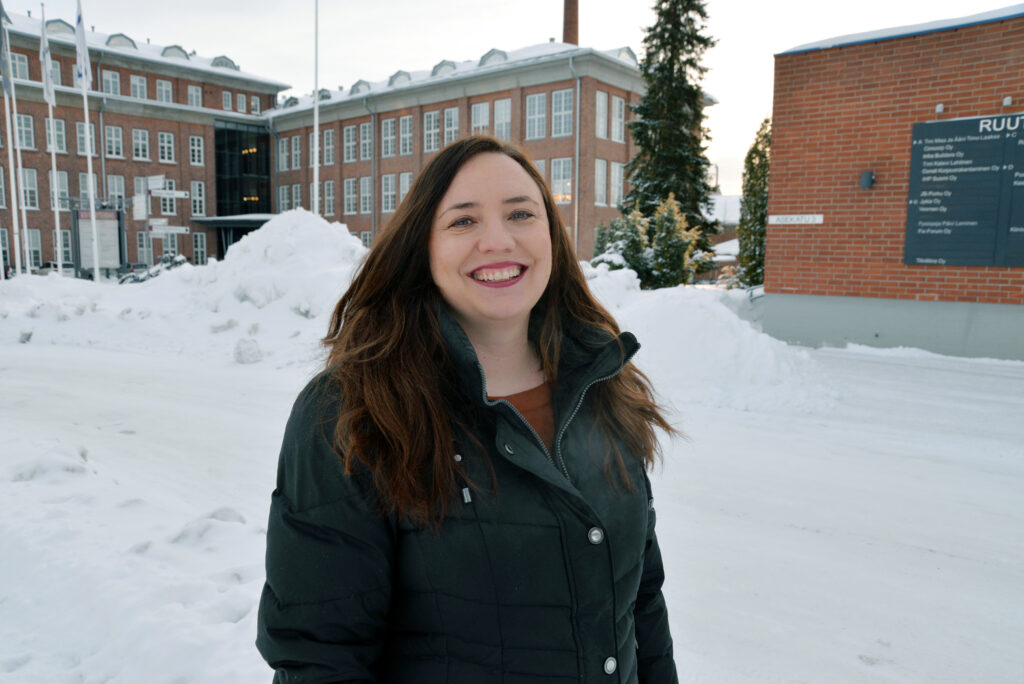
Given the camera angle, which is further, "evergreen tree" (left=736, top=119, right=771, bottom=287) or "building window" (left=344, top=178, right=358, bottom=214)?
"building window" (left=344, top=178, right=358, bottom=214)

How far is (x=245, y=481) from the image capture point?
18.4ft

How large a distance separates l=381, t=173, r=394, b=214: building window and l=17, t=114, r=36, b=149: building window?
22291mm

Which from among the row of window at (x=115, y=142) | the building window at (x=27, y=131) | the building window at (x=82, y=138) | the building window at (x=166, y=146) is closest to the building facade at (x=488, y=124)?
the row of window at (x=115, y=142)

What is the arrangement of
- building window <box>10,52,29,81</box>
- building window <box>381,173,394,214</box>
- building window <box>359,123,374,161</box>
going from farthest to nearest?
building window <box>10,52,29,81</box> → building window <box>359,123,374,161</box> → building window <box>381,173,394,214</box>

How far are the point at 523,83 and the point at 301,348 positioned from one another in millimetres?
33257

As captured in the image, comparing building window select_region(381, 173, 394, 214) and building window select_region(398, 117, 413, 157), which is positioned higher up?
building window select_region(398, 117, 413, 157)

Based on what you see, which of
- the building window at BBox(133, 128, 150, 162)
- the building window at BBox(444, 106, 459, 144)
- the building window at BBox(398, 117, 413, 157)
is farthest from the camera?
the building window at BBox(133, 128, 150, 162)

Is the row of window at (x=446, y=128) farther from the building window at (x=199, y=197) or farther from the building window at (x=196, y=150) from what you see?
the building window at (x=199, y=197)

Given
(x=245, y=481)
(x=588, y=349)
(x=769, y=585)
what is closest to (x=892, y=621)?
(x=769, y=585)

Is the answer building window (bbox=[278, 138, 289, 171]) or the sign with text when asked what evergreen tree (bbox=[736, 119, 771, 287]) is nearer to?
the sign with text

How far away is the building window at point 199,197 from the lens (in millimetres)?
54562

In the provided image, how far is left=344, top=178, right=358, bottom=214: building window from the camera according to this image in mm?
51688

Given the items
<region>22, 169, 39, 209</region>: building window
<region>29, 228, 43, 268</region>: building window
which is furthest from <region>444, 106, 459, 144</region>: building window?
<region>29, 228, 43, 268</region>: building window

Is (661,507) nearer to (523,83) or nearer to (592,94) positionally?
(592,94)
